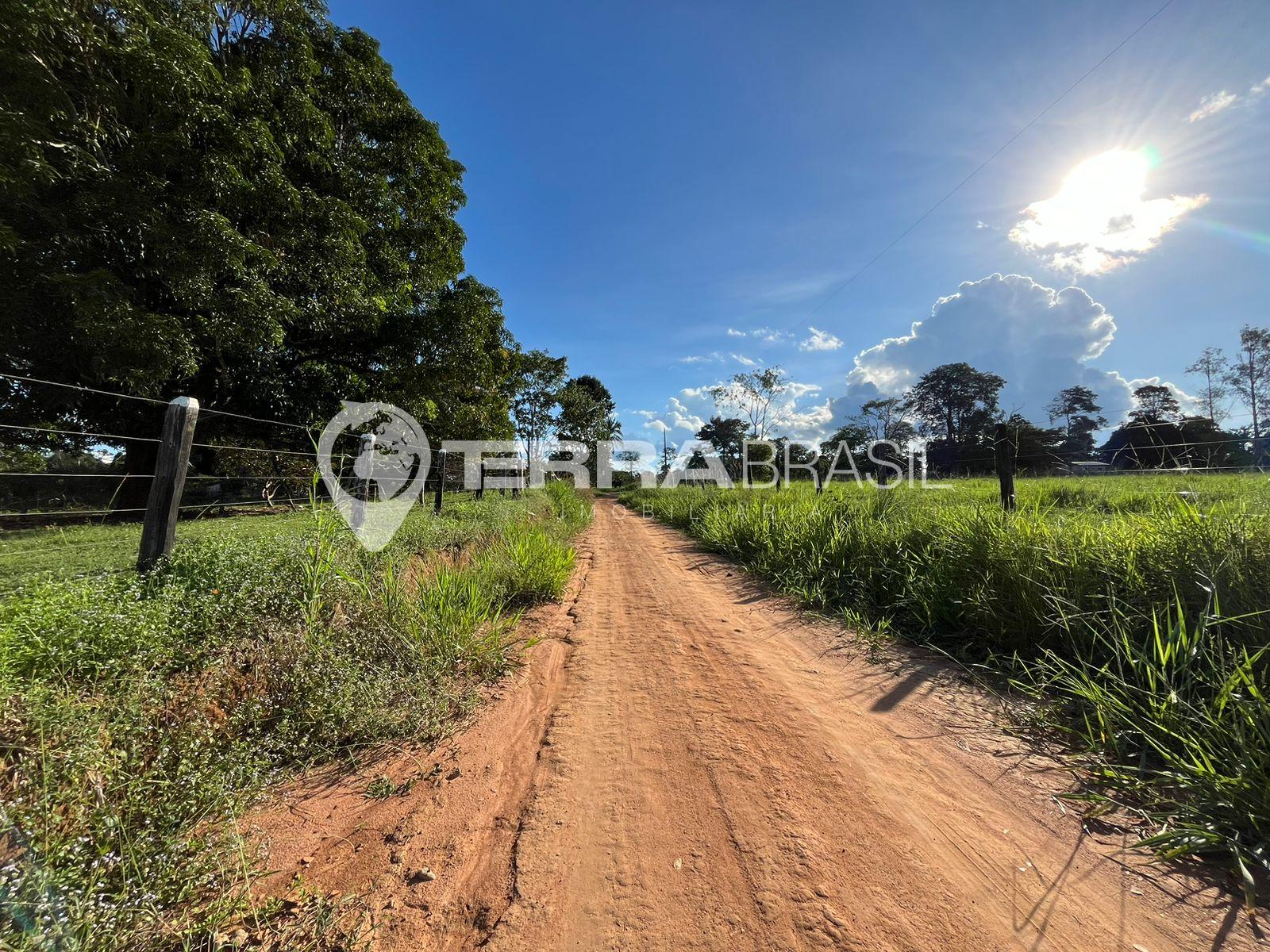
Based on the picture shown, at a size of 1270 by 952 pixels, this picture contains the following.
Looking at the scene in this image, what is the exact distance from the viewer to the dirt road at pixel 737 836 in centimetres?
121

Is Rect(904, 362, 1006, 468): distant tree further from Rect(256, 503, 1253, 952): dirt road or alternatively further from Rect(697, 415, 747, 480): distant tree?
Rect(256, 503, 1253, 952): dirt road

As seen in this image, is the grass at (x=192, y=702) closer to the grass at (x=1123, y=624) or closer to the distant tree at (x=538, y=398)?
the grass at (x=1123, y=624)

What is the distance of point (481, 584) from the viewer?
3.73 meters

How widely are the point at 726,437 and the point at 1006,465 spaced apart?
36847 millimetres

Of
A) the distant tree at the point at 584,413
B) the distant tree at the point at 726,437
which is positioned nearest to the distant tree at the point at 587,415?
the distant tree at the point at 584,413

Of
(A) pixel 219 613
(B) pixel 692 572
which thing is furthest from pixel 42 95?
(B) pixel 692 572

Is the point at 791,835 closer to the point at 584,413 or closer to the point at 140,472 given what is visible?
the point at 140,472

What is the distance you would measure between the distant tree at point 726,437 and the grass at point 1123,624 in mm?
30897

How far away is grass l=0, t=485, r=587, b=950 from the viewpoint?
1123mm

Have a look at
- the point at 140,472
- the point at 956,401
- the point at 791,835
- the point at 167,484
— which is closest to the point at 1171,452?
the point at 791,835

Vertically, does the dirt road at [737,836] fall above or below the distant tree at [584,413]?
below

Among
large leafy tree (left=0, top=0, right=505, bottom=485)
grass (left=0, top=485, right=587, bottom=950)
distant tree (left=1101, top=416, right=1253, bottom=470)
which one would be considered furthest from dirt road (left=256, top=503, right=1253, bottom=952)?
large leafy tree (left=0, top=0, right=505, bottom=485)

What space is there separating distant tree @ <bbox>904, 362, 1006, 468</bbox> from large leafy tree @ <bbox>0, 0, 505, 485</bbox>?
166ft

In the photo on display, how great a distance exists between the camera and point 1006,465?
199 inches
